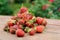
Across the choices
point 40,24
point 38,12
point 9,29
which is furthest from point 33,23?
point 38,12

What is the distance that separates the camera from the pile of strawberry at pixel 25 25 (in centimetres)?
228

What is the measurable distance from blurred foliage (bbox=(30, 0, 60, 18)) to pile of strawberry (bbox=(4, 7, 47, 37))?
4.00 feet

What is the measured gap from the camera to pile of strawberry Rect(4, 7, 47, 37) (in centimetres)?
228

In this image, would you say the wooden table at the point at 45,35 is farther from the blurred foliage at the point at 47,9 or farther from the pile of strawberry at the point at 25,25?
the blurred foliage at the point at 47,9

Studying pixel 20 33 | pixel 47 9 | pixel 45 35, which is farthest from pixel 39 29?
pixel 47 9

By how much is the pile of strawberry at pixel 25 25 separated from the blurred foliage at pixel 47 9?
4.00 feet

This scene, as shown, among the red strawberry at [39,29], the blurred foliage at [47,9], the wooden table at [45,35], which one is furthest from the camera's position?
the blurred foliage at [47,9]

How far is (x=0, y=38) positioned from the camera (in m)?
2.21

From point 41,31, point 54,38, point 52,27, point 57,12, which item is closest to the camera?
point 54,38

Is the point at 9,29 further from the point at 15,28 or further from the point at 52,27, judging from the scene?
the point at 52,27

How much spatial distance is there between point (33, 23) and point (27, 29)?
10 centimetres

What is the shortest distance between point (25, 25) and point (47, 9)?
1348 millimetres

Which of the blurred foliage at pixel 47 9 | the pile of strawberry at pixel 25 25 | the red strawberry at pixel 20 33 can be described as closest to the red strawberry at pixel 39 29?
the pile of strawberry at pixel 25 25

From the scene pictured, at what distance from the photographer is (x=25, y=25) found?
7.62ft
